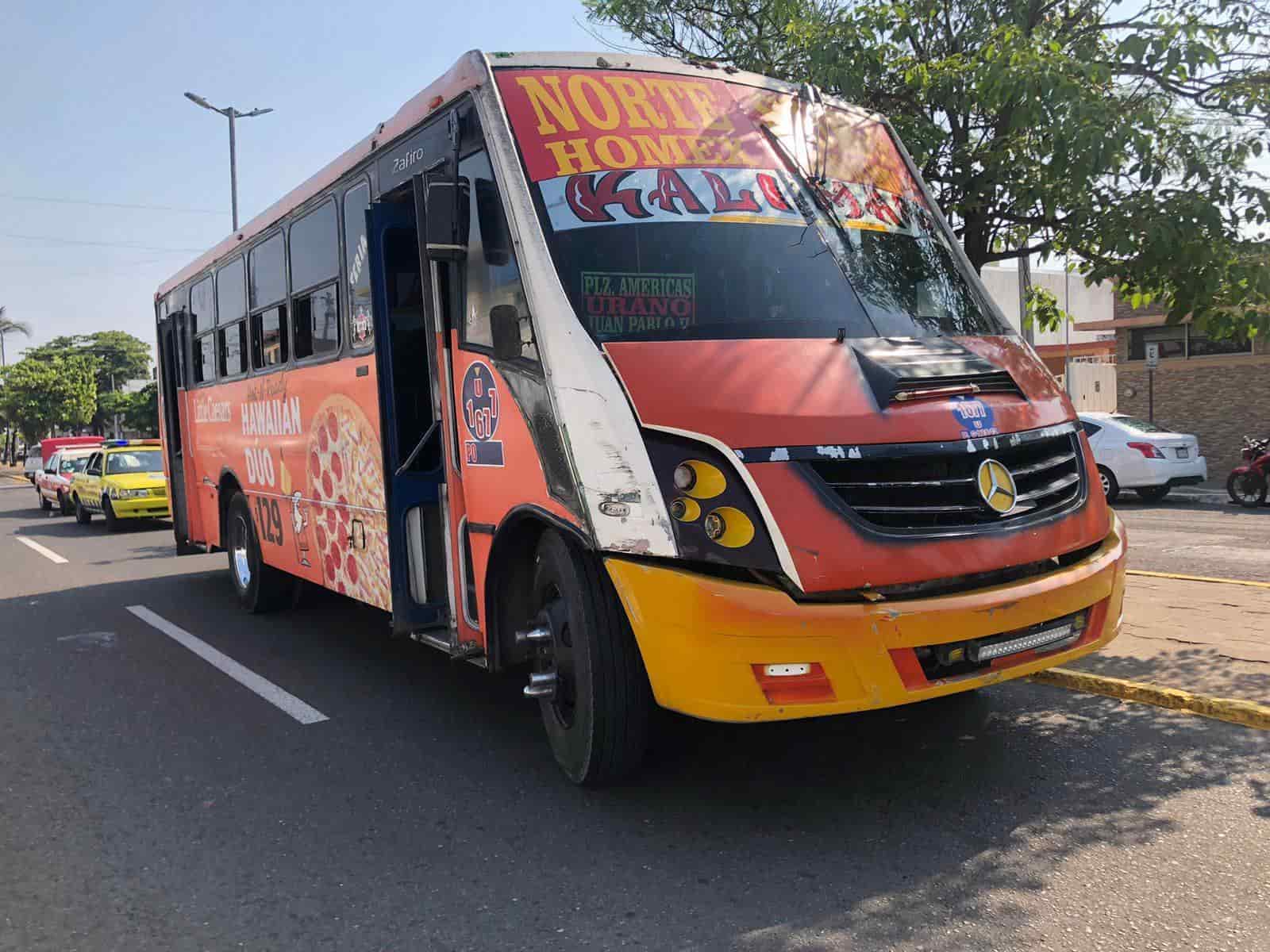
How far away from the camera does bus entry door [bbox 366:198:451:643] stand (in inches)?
222

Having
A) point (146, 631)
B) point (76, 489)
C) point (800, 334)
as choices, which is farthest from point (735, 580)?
point (76, 489)

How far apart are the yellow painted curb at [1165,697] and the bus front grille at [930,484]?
1557 millimetres

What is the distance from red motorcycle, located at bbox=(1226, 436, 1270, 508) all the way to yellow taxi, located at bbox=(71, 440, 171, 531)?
16.0m

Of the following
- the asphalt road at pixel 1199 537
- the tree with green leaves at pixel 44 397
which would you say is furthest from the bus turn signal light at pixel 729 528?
the tree with green leaves at pixel 44 397

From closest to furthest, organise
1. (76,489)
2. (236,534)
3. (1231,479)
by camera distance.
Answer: (236,534)
(1231,479)
(76,489)

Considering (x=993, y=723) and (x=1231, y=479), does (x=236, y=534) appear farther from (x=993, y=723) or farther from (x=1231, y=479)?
(x=1231, y=479)

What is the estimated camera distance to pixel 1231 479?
16391 millimetres

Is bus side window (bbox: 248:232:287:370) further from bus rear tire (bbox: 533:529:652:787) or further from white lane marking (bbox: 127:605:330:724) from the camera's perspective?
bus rear tire (bbox: 533:529:652:787)

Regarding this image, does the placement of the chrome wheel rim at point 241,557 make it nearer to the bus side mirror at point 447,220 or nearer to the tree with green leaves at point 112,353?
the bus side mirror at point 447,220

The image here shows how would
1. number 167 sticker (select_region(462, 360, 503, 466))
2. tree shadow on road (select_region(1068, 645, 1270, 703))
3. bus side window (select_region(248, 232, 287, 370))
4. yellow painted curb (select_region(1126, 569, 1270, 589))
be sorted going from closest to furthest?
1. number 167 sticker (select_region(462, 360, 503, 466))
2. tree shadow on road (select_region(1068, 645, 1270, 703))
3. bus side window (select_region(248, 232, 287, 370))
4. yellow painted curb (select_region(1126, 569, 1270, 589))

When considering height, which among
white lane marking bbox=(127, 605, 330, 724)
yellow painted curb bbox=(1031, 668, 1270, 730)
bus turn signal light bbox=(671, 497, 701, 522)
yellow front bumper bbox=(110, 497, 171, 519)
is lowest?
white lane marking bbox=(127, 605, 330, 724)

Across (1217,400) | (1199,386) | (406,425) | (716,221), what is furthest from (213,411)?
(1199,386)

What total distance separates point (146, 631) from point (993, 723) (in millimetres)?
6283

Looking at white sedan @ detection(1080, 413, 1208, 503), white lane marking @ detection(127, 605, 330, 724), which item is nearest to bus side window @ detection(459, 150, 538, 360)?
white lane marking @ detection(127, 605, 330, 724)
